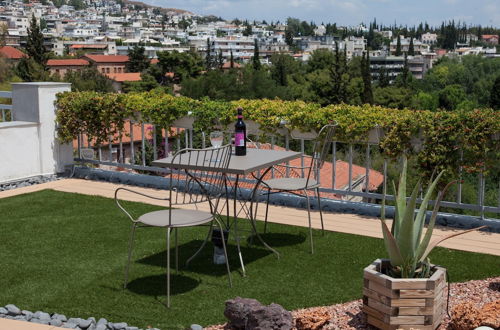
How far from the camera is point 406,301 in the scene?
2910 mm

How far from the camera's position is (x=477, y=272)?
422 cm

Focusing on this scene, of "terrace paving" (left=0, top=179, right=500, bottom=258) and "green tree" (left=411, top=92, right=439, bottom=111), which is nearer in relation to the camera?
"terrace paving" (left=0, top=179, right=500, bottom=258)

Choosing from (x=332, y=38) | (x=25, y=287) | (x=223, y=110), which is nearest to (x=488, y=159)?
(x=223, y=110)

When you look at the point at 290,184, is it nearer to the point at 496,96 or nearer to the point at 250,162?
the point at 250,162

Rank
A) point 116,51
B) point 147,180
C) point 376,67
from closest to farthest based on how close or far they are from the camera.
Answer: point 147,180
point 376,67
point 116,51

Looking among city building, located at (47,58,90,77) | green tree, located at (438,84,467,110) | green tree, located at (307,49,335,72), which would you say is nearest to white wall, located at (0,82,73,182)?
green tree, located at (307,49,335,72)

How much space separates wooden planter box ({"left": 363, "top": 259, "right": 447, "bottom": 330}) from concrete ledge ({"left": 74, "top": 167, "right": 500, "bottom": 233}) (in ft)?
7.01

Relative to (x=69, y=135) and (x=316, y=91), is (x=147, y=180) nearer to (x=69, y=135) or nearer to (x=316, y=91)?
(x=69, y=135)

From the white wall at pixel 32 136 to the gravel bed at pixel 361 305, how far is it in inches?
184

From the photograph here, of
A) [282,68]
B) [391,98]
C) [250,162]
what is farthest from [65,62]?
[250,162]

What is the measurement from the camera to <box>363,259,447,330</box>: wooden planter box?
2895 mm

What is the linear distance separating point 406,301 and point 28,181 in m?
5.49

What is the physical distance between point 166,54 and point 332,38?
12388 centimetres

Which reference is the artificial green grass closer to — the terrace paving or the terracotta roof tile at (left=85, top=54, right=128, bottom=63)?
the terrace paving
